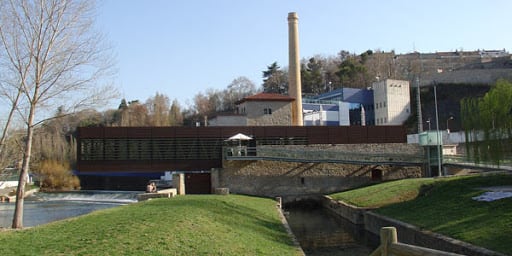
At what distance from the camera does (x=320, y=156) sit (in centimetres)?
4022

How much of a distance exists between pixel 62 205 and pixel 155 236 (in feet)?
97.8

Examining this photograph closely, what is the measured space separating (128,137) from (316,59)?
81.7m

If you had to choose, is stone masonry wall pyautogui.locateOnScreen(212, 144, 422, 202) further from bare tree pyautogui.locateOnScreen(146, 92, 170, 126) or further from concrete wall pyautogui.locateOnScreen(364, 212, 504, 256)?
bare tree pyautogui.locateOnScreen(146, 92, 170, 126)

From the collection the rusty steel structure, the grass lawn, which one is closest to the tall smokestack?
the rusty steel structure

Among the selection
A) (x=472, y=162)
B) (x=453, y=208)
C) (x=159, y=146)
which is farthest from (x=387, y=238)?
(x=159, y=146)

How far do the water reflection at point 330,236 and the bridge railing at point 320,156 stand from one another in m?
7.94

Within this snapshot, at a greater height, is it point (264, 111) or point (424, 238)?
point (264, 111)

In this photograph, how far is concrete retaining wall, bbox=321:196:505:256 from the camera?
14.2 metres

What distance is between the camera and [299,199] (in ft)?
129

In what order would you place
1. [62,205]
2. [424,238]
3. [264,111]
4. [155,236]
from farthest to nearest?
1. [264,111]
2. [62,205]
3. [424,238]
4. [155,236]

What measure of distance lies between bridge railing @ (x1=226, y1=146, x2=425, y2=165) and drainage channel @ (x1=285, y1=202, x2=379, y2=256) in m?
6.94

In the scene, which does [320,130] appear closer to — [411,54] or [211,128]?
[211,128]

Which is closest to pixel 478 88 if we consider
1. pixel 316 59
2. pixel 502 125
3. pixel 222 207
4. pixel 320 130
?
pixel 316 59

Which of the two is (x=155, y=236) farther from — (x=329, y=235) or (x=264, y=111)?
(x=264, y=111)
